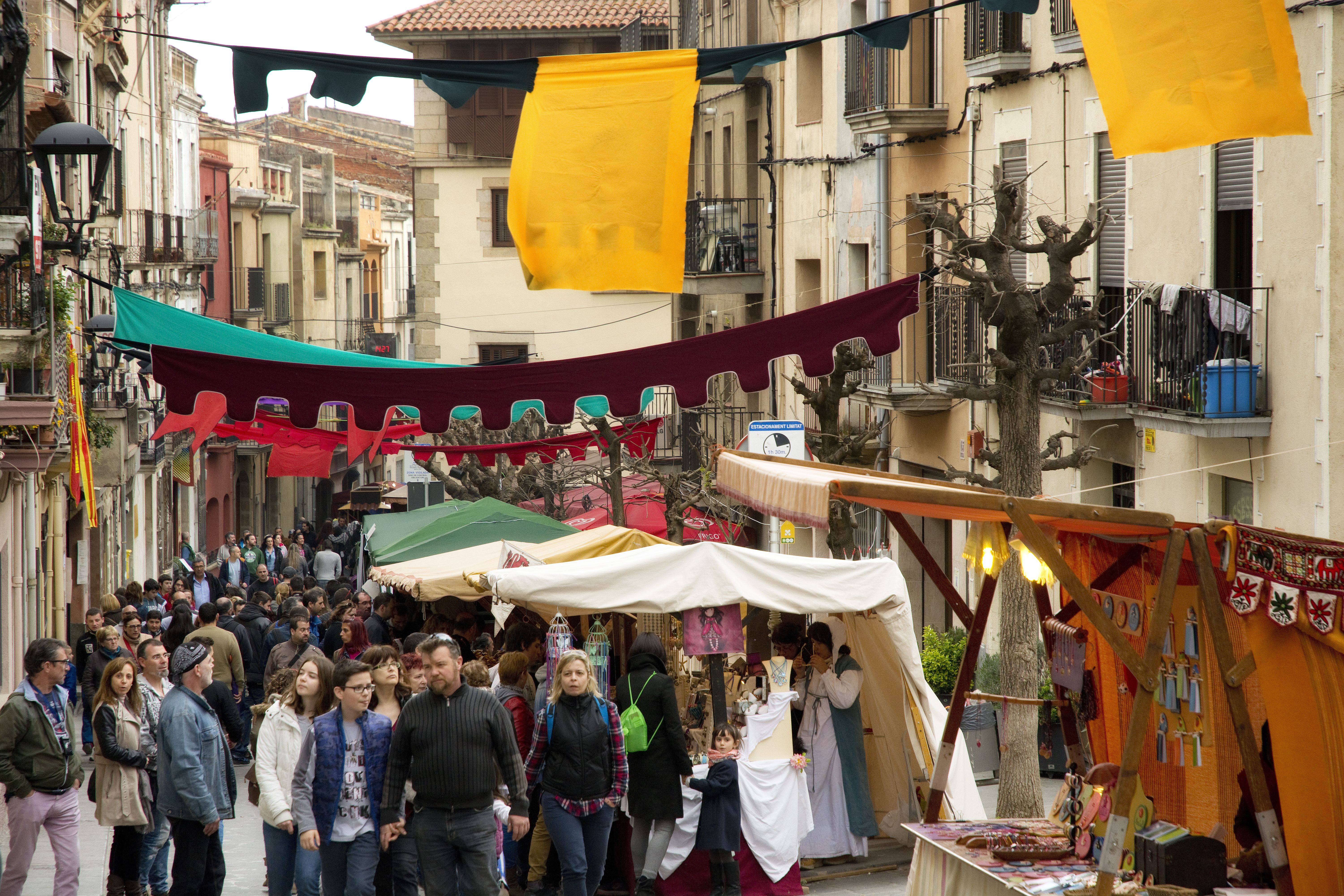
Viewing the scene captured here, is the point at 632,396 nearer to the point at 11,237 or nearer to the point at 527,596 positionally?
the point at 527,596

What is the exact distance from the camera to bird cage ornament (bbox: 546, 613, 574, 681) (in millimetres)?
10625

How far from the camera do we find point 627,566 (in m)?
10.3

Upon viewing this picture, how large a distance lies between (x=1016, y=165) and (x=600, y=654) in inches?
353

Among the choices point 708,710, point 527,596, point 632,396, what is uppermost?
point 632,396

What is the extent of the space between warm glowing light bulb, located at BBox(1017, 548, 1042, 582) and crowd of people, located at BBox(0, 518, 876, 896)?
2.48m

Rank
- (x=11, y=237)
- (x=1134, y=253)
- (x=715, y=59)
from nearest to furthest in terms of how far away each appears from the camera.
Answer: (x=715, y=59) < (x=11, y=237) < (x=1134, y=253)

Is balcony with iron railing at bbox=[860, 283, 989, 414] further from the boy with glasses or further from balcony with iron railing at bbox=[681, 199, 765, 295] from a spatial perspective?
the boy with glasses

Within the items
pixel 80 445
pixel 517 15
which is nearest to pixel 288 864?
pixel 80 445

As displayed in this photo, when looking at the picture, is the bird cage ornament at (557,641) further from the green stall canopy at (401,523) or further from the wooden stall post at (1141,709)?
the green stall canopy at (401,523)

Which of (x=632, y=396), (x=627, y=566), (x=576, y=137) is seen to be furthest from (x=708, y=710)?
(x=576, y=137)

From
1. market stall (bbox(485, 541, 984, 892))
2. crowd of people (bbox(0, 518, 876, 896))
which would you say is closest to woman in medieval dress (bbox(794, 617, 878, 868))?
crowd of people (bbox(0, 518, 876, 896))

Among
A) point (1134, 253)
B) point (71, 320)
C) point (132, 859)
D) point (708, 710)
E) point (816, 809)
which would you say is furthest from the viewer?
point (71, 320)

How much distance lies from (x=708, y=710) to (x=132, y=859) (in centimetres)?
424

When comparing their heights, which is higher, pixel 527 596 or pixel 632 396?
pixel 632 396
